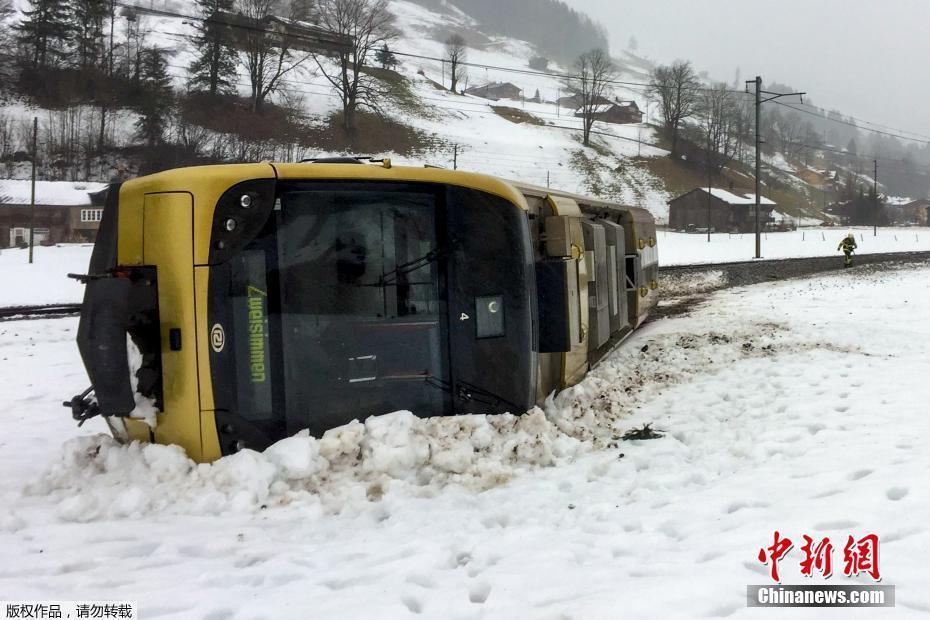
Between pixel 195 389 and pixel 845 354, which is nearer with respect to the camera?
pixel 195 389

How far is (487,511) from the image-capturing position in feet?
14.4

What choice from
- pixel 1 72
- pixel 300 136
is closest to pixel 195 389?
pixel 300 136

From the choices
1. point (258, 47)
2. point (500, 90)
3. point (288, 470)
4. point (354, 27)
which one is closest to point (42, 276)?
point (288, 470)

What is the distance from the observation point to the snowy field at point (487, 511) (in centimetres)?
335

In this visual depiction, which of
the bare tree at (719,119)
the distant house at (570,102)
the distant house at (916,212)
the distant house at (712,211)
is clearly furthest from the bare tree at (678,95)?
the distant house at (916,212)

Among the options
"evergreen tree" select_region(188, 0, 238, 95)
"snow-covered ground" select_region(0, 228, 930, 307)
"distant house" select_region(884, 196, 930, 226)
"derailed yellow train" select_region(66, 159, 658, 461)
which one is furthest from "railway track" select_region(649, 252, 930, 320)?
"distant house" select_region(884, 196, 930, 226)

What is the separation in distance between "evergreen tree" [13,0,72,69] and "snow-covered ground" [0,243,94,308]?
39360mm

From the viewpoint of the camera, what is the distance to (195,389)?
464cm

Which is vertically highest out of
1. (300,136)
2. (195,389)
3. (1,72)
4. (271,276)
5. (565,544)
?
(1,72)

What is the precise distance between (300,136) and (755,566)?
68.5 meters

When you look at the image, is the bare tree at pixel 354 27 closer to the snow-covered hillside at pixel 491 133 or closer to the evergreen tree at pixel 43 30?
the snow-covered hillside at pixel 491 133

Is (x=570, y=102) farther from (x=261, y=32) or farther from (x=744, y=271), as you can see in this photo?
(x=744, y=271)

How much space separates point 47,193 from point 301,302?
51819mm

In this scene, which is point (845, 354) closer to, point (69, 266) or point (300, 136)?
point (69, 266)
